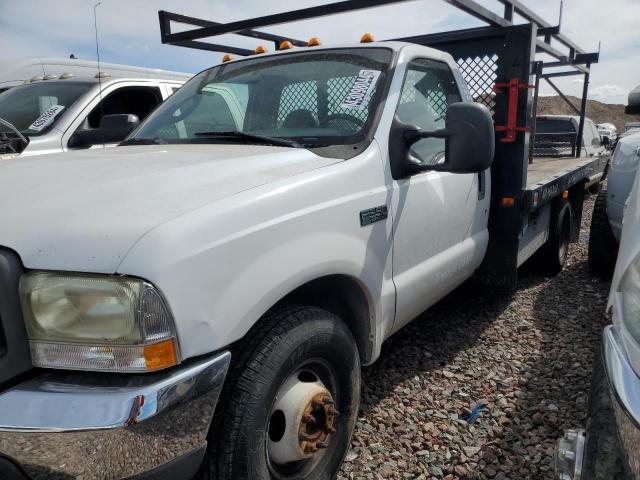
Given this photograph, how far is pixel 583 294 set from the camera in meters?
4.48

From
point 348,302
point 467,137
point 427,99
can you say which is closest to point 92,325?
point 348,302

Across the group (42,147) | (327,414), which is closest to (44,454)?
(327,414)

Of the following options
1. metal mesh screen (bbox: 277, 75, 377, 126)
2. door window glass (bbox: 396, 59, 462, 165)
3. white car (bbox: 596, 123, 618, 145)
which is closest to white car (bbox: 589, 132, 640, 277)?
door window glass (bbox: 396, 59, 462, 165)

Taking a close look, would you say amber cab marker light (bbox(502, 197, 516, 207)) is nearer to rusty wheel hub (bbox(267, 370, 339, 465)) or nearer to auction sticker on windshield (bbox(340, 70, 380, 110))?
auction sticker on windshield (bbox(340, 70, 380, 110))

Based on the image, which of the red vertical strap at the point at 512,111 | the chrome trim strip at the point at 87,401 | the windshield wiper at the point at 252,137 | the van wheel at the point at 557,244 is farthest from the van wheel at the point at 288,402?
the van wheel at the point at 557,244

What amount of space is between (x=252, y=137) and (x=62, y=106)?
326 centimetres

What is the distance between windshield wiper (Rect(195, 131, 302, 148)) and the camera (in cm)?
232

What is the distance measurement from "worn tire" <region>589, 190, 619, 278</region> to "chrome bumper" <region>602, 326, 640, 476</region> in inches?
148

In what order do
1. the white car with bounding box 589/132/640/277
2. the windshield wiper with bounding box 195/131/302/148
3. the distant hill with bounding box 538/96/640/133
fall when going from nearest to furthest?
the windshield wiper with bounding box 195/131/302/148, the white car with bounding box 589/132/640/277, the distant hill with bounding box 538/96/640/133

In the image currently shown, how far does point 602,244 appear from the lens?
187 inches

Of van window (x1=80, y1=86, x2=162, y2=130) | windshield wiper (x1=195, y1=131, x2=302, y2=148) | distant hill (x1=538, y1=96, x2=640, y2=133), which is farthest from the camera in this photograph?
distant hill (x1=538, y1=96, x2=640, y2=133)

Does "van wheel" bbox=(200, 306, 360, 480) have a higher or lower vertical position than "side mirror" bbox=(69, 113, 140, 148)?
lower

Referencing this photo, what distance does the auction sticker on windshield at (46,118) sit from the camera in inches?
184

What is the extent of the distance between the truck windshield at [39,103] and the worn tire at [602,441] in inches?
186
